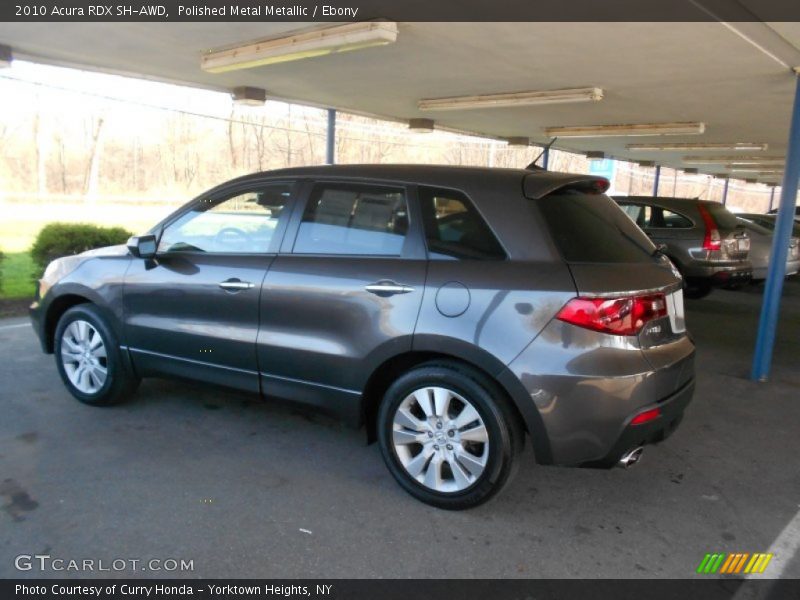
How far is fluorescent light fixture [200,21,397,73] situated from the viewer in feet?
16.3

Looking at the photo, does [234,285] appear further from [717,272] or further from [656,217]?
[656,217]

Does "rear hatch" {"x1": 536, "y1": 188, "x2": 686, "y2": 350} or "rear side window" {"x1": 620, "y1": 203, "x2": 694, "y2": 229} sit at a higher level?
"rear side window" {"x1": 620, "y1": 203, "x2": 694, "y2": 229}

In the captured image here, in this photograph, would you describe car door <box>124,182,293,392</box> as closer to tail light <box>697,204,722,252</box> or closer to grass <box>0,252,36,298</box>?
grass <box>0,252,36,298</box>

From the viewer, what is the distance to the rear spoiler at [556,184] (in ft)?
10.4

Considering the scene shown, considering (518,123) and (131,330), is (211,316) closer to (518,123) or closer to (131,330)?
(131,330)

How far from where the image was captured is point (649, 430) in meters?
2.98

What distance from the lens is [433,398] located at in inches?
125

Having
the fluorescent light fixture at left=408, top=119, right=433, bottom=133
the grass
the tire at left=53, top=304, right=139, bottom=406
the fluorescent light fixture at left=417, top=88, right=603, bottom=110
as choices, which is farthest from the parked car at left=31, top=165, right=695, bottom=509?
the fluorescent light fixture at left=408, top=119, right=433, bottom=133

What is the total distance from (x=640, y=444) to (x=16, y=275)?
8.49 metres

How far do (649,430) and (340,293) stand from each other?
5.63 ft
